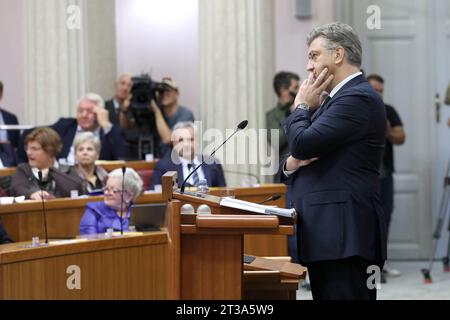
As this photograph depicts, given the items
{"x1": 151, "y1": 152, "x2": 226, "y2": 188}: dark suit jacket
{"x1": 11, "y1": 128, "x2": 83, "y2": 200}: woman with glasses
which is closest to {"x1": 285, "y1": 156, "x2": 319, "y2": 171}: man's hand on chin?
{"x1": 11, "y1": 128, "x2": 83, "y2": 200}: woman with glasses

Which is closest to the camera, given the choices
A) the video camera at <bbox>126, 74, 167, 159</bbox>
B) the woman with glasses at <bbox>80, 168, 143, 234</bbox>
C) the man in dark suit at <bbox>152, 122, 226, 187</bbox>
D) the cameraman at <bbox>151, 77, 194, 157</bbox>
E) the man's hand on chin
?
the man's hand on chin

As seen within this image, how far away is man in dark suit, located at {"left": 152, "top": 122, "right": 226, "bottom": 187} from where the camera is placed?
20.9 feet

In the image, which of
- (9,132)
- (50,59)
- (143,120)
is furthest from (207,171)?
(50,59)

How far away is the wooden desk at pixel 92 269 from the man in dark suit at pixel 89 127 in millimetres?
2538

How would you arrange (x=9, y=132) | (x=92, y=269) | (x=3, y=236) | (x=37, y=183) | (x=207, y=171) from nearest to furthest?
(x=92, y=269)
(x=3, y=236)
(x=37, y=183)
(x=207, y=171)
(x=9, y=132)

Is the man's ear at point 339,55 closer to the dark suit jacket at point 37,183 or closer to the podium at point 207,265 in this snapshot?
the podium at point 207,265

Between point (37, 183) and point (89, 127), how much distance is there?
53.3 inches

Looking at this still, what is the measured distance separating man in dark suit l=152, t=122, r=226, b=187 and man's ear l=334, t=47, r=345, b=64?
→ 122 inches

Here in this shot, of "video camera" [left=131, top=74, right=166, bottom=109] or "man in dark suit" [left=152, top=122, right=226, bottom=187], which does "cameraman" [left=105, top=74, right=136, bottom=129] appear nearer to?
"video camera" [left=131, top=74, right=166, bottom=109]

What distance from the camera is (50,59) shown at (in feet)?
26.0

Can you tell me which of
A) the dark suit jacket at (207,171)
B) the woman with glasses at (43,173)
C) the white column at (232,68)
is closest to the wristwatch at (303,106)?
the woman with glasses at (43,173)

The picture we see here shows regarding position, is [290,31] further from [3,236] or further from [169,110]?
[3,236]

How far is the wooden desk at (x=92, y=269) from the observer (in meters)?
4.21
